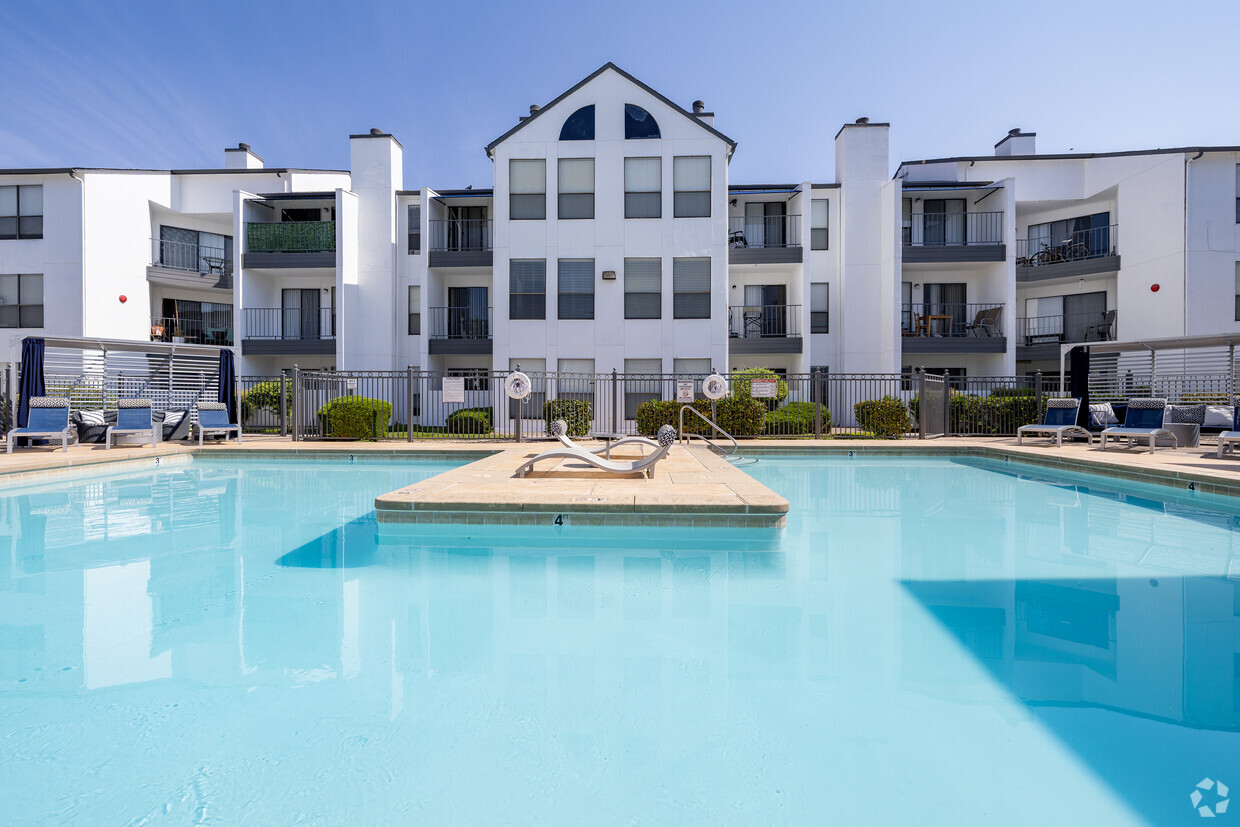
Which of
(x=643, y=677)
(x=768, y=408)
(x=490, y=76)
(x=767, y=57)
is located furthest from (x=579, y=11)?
(x=643, y=677)

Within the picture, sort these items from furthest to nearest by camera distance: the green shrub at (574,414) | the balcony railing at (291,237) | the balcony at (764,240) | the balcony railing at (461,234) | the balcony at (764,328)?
the balcony railing at (461,234) → the balcony railing at (291,237) → the balcony at (764,328) → the balcony at (764,240) → the green shrub at (574,414)

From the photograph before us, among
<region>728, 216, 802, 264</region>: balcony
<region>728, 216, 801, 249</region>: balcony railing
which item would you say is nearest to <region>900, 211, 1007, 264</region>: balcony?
<region>728, 216, 802, 264</region>: balcony

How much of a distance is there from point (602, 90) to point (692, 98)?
4.48 metres

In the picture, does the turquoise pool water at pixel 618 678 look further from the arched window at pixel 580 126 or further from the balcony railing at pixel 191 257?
the balcony railing at pixel 191 257

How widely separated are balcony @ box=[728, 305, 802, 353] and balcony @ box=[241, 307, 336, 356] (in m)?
13.1

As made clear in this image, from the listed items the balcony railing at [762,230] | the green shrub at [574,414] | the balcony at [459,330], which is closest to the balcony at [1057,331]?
the balcony railing at [762,230]

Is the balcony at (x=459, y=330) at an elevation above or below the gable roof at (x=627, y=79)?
below

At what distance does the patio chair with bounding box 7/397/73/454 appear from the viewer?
510 inches

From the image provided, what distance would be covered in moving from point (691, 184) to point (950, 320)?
10.3m

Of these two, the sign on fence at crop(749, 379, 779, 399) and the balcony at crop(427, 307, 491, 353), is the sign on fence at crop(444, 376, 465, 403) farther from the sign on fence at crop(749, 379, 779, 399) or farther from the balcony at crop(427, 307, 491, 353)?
the sign on fence at crop(749, 379, 779, 399)

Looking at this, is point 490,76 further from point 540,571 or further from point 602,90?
point 540,571

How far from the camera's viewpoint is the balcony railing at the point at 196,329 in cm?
2259

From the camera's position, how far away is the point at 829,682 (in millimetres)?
3328

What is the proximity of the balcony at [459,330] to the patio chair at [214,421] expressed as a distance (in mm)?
6538
